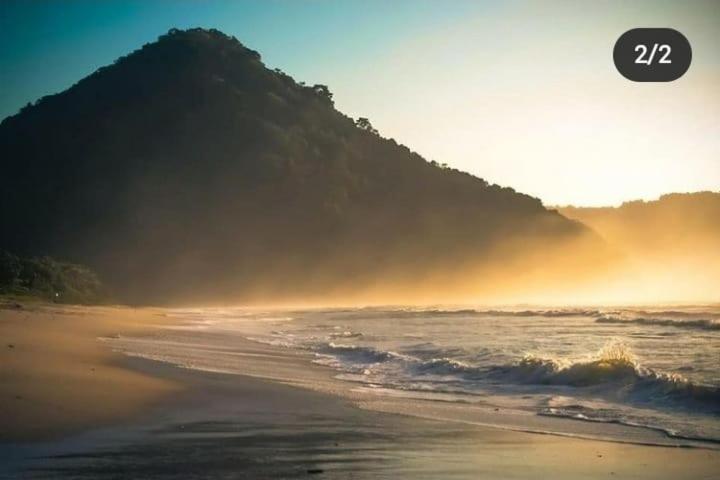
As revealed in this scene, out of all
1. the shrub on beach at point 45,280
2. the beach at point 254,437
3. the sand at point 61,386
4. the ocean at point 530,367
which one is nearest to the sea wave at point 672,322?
the ocean at point 530,367

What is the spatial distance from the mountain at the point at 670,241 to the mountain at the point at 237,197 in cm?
1071

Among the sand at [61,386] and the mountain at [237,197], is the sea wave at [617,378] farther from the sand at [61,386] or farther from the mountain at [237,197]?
the mountain at [237,197]

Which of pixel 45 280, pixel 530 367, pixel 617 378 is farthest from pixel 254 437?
pixel 45 280

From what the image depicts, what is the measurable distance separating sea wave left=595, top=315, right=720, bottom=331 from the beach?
16.5 meters

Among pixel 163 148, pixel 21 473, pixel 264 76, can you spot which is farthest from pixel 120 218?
pixel 21 473

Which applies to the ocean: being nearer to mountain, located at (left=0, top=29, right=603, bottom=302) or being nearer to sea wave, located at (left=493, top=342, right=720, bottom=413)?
sea wave, located at (left=493, top=342, right=720, bottom=413)

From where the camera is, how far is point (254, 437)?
7.79 metres

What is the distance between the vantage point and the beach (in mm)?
6449

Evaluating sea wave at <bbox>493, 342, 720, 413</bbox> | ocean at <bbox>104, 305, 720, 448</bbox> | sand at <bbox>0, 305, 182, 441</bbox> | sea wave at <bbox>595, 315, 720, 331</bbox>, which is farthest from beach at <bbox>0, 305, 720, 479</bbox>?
sea wave at <bbox>595, 315, 720, 331</bbox>

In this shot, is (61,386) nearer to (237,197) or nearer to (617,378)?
(617,378)

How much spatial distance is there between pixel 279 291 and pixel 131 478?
7930 centimetres

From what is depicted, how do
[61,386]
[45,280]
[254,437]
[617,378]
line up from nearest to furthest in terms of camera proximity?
[254,437] < [61,386] < [617,378] < [45,280]

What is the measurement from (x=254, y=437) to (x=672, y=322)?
23161 millimetres

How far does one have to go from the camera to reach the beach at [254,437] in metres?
6.45
